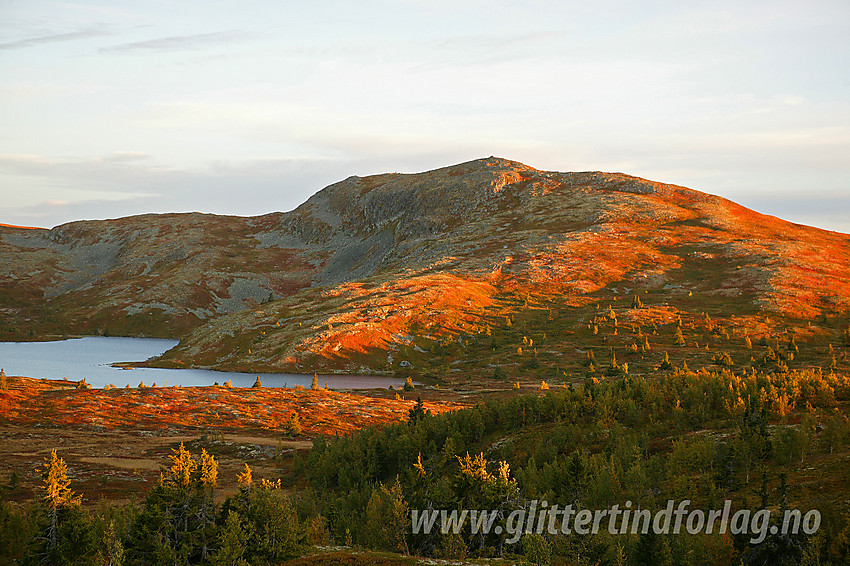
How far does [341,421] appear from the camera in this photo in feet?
340

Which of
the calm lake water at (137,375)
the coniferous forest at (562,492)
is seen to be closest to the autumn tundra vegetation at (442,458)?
the coniferous forest at (562,492)

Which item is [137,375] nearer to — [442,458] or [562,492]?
[442,458]

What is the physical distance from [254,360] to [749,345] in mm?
124299

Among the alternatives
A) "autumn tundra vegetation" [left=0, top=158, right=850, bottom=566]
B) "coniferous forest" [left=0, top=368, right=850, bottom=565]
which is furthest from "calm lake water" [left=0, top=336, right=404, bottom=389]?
"coniferous forest" [left=0, top=368, right=850, bottom=565]

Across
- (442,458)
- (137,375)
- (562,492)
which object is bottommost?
(137,375)

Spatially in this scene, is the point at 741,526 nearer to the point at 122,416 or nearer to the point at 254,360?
the point at 122,416

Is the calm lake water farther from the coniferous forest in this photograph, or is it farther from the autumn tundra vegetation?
the coniferous forest

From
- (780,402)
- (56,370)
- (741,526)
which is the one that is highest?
(780,402)

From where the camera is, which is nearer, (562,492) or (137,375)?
(562,492)

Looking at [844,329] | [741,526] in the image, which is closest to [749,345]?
[844,329]

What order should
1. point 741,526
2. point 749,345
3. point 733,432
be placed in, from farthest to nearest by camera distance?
point 749,345
point 733,432
point 741,526

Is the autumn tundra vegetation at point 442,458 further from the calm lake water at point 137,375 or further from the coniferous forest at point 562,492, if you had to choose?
the calm lake water at point 137,375

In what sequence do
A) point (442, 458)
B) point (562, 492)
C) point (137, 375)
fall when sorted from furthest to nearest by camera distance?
point (137, 375)
point (442, 458)
point (562, 492)

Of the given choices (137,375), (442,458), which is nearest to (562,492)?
(442,458)
